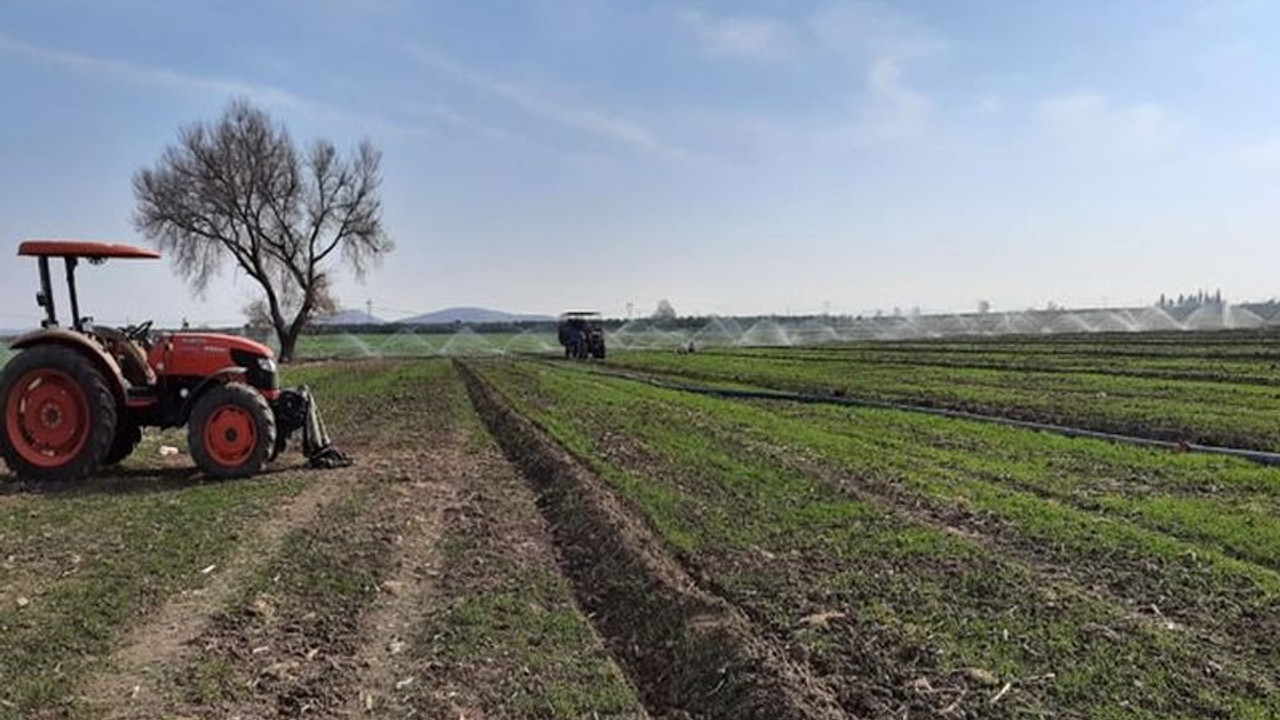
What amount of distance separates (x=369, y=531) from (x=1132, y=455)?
390 inches

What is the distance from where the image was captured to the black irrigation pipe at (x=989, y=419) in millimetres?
13016

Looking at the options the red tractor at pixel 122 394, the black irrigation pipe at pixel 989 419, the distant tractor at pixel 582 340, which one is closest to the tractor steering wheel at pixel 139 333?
the red tractor at pixel 122 394

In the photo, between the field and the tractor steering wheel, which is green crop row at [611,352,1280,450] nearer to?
the field

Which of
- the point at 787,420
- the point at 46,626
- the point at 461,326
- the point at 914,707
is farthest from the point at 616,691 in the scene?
the point at 461,326

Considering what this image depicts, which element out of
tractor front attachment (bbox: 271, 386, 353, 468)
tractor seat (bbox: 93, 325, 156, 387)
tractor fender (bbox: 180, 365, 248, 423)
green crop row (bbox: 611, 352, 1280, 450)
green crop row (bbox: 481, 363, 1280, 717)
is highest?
tractor seat (bbox: 93, 325, 156, 387)

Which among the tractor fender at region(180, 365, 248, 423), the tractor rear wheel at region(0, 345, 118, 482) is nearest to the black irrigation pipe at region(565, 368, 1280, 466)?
the tractor fender at region(180, 365, 248, 423)

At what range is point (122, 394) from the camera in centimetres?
1149

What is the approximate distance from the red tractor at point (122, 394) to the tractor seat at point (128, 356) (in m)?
0.01

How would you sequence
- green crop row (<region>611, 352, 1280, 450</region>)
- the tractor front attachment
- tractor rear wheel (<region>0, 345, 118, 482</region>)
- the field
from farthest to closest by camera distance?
green crop row (<region>611, 352, 1280, 450</region>) < the tractor front attachment < tractor rear wheel (<region>0, 345, 118, 482</region>) < the field

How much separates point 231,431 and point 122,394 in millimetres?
1374

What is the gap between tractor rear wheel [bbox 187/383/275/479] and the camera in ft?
37.2

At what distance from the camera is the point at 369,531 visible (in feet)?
28.8

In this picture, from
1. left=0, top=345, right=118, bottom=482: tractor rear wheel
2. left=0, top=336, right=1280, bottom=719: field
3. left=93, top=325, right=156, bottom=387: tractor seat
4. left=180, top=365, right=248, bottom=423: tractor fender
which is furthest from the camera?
left=93, top=325, right=156, bottom=387: tractor seat

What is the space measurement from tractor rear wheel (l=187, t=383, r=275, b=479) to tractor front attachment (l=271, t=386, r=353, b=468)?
2.23ft
